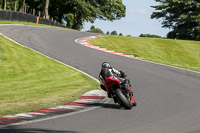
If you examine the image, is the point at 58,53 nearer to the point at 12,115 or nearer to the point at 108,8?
the point at 12,115

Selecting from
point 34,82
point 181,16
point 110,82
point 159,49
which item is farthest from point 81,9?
point 110,82

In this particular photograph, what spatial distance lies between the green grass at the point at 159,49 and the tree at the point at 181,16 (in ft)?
64.9

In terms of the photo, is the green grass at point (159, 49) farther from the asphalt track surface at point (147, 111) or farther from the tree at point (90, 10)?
the tree at point (90, 10)

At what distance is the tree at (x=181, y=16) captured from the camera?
5012 cm

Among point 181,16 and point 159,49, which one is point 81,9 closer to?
point 181,16

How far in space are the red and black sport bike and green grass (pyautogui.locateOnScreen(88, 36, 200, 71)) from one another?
14.8 meters

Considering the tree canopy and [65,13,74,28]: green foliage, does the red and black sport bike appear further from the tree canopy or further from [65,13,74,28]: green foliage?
[65,13,74,28]: green foliage

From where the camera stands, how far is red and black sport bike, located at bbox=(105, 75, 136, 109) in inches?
328

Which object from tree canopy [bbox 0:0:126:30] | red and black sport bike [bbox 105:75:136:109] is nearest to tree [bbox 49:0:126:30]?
tree canopy [bbox 0:0:126:30]

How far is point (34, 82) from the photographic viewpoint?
12367mm

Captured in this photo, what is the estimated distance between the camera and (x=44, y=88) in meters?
11.3

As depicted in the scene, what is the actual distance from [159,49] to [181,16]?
80.8 feet

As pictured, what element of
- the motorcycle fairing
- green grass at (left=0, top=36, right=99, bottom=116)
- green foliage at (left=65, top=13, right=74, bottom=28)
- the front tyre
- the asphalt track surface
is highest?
green foliage at (left=65, top=13, right=74, bottom=28)

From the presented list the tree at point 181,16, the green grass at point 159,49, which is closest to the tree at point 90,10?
the tree at point 181,16
